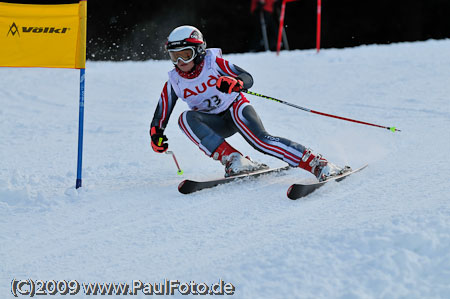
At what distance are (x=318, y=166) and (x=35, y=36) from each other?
222cm

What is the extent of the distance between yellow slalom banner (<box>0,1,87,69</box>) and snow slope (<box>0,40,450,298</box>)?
0.94 metres

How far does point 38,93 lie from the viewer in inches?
333

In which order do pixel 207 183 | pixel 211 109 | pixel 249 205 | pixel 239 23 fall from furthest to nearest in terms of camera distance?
pixel 239 23, pixel 211 109, pixel 207 183, pixel 249 205

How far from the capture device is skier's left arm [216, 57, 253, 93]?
4.08m

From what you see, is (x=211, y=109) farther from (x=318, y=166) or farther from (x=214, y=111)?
(x=318, y=166)

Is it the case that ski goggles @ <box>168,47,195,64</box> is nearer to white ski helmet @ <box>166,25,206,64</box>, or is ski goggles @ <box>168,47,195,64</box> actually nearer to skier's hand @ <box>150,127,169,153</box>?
white ski helmet @ <box>166,25,206,64</box>

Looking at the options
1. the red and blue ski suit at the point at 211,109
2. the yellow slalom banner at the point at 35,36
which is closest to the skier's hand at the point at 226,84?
the red and blue ski suit at the point at 211,109

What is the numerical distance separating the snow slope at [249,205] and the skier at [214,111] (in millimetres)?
245

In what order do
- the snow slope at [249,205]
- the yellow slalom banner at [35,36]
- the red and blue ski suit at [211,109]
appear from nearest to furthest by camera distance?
the snow slope at [249,205]
the yellow slalom banner at [35,36]
the red and blue ski suit at [211,109]

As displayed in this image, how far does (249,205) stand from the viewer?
3678 millimetres

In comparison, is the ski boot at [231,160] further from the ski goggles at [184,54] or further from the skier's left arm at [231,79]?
the ski goggles at [184,54]

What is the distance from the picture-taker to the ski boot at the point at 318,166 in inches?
156

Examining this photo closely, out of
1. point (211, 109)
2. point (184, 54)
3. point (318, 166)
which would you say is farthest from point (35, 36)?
point (318, 166)

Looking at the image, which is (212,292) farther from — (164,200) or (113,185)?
(113,185)
